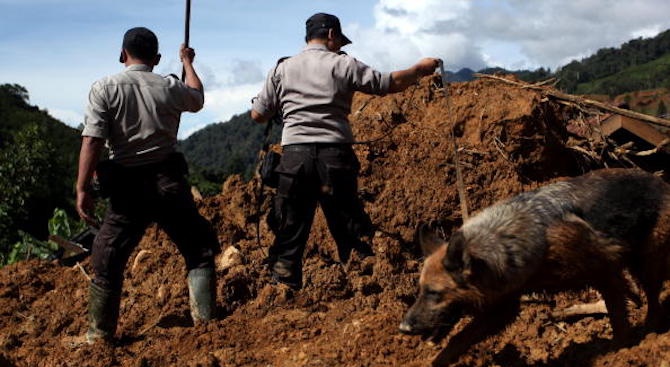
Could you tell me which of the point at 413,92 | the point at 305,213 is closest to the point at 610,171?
the point at 305,213

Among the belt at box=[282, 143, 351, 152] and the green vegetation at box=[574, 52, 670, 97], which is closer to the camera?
the belt at box=[282, 143, 351, 152]

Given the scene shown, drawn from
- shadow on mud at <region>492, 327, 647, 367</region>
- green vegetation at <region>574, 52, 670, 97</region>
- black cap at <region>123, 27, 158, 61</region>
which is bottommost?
shadow on mud at <region>492, 327, 647, 367</region>

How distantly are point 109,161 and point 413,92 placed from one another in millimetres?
4161

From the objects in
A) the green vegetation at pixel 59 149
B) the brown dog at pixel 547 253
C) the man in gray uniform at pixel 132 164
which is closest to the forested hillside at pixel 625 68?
the green vegetation at pixel 59 149

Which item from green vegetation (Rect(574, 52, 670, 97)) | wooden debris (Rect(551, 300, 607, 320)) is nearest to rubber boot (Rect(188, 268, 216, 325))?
wooden debris (Rect(551, 300, 607, 320))

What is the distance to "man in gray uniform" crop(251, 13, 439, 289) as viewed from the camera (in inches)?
199

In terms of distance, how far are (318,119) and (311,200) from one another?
685 mm

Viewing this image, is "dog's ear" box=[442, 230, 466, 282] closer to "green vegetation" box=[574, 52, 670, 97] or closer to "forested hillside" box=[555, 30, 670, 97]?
"forested hillside" box=[555, 30, 670, 97]

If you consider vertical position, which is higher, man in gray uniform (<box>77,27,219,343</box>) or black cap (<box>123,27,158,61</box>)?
black cap (<box>123,27,158,61</box>)

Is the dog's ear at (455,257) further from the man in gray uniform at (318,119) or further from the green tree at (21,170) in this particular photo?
the green tree at (21,170)

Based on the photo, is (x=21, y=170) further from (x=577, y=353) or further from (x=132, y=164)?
(x=577, y=353)

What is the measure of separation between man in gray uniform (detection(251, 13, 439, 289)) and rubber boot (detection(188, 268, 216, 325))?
68 cm

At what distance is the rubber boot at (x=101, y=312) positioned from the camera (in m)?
5.15

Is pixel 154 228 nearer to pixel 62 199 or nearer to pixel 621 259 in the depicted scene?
pixel 621 259
